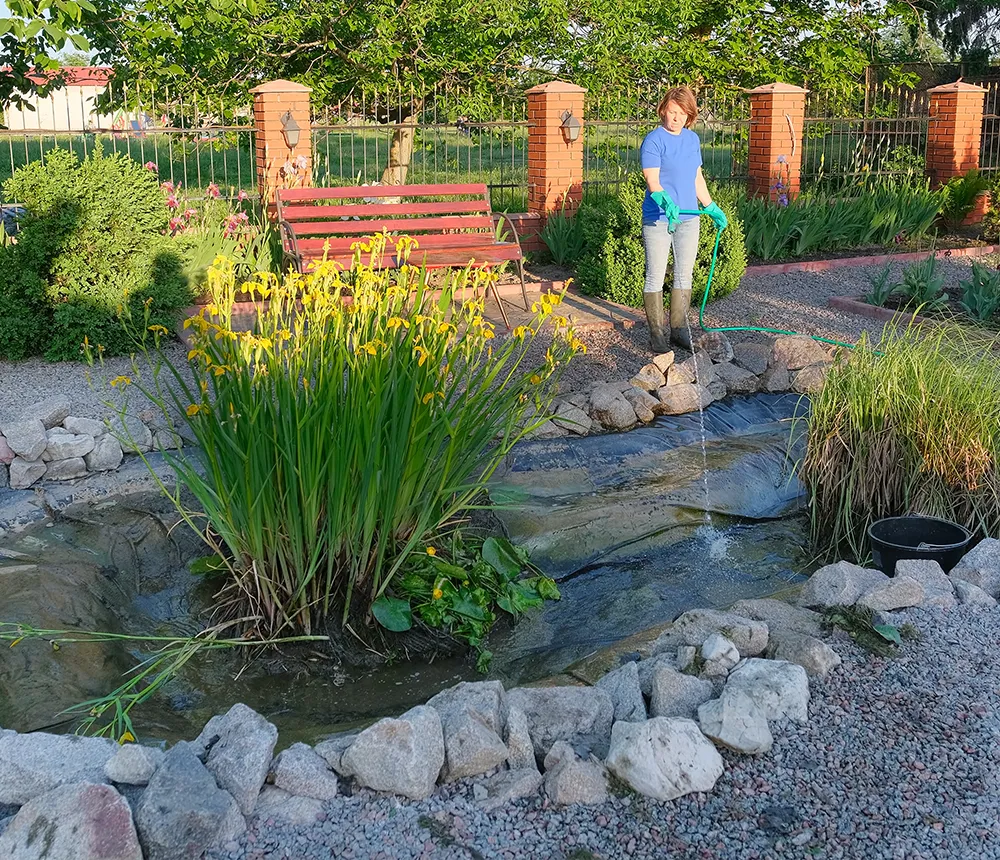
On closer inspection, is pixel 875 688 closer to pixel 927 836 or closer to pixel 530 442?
pixel 927 836

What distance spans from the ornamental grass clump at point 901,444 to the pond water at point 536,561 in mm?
285

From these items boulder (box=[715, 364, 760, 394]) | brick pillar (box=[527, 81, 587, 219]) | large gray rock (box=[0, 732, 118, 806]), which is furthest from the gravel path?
brick pillar (box=[527, 81, 587, 219])

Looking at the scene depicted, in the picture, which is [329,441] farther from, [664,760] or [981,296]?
[981,296]

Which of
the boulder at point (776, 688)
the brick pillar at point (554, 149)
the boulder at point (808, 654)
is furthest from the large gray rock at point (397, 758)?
the brick pillar at point (554, 149)

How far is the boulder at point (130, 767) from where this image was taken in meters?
2.55

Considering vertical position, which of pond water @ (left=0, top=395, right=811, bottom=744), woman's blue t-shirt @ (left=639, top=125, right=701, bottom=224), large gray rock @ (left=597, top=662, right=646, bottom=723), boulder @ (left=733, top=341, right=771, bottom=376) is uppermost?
woman's blue t-shirt @ (left=639, top=125, right=701, bottom=224)

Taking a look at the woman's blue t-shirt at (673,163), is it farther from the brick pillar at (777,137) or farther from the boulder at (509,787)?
the brick pillar at (777,137)

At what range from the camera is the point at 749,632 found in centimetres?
329

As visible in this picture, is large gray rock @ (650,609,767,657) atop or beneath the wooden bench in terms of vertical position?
beneath

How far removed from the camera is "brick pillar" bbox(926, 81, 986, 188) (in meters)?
14.6

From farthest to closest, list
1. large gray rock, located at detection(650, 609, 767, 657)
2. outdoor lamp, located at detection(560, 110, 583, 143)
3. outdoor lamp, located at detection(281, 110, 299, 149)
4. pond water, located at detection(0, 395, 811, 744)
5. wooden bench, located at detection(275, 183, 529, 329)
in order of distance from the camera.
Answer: outdoor lamp, located at detection(560, 110, 583, 143)
outdoor lamp, located at detection(281, 110, 299, 149)
wooden bench, located at detection(275, 183, 529, 329)
pond water, located at detection(0, 395, 811, 744)
large gray rock, located at detection(650, 609, 767, 657)

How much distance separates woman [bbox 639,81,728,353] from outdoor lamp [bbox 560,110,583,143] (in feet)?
13.8

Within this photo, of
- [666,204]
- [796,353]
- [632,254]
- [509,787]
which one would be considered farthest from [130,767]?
[632,254]

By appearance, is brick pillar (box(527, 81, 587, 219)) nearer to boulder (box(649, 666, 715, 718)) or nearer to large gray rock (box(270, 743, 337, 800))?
boulder (box(649, 666, 715, 718))
